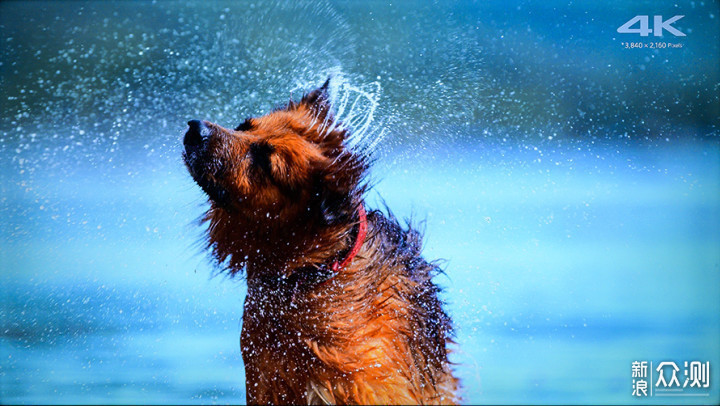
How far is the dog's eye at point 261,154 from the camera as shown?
2297 mm

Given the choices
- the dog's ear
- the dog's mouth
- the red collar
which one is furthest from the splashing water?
the dog's mouth

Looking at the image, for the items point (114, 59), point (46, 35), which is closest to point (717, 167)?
point (114, 59)

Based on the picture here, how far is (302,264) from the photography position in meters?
2.35

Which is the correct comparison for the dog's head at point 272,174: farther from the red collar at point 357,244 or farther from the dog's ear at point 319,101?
the dog's ear at point 319,101

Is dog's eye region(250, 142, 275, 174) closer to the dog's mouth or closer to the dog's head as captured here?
the dog's head

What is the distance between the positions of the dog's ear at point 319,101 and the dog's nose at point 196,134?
0.46 m

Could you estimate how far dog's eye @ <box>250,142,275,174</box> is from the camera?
230cm

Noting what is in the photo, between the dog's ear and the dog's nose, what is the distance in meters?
0.46

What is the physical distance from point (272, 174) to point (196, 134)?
0.91 feet

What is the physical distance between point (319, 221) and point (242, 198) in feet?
0.87

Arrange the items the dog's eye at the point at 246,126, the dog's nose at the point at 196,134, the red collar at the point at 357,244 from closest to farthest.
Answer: the dog's nose at the point at 196,134, the red collar at the point at 357,244, the dog's eye at the point at 246,126

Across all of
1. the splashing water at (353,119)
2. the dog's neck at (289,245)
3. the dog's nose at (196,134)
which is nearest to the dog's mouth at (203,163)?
the dog's nose at (196,134)

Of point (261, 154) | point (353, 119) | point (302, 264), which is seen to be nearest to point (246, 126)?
point (261, 154)

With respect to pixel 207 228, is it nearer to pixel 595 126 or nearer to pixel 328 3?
pixel 328 3
